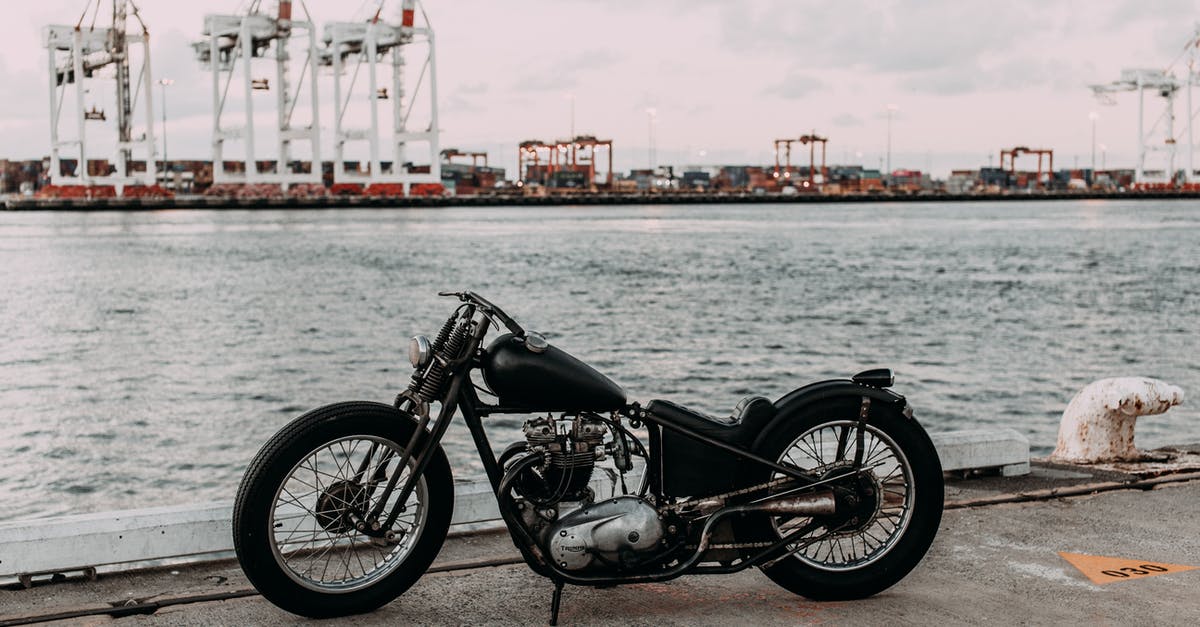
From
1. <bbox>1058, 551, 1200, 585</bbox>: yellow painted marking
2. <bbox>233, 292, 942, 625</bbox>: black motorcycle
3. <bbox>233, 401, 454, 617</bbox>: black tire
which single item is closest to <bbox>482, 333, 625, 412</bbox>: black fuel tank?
<bbox>233, 292, 942, 625</bbox>: black motorcycle

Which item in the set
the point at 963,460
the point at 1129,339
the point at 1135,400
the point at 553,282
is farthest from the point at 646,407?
the point at 553,282

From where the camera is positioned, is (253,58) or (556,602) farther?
(253,58)

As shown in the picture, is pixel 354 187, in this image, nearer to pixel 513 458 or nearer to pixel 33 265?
pixel 33 265

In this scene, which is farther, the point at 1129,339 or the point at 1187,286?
the point at 1187,286

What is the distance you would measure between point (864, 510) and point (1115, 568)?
1149 millimetres

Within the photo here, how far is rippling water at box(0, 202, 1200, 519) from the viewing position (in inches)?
696

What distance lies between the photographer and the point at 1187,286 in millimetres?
43844

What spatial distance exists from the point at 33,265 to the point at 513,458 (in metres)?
62.0

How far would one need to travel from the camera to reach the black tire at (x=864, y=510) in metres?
4.30

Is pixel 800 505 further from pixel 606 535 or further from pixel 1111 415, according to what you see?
pixel 1111 415

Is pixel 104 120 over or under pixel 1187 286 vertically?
over

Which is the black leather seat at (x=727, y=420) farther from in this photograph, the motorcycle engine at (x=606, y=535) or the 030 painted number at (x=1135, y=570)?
the 030 painted number at (x=1135, y=570)

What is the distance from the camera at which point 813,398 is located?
430 centimetres

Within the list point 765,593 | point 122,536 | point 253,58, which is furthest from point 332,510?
point 253,58
